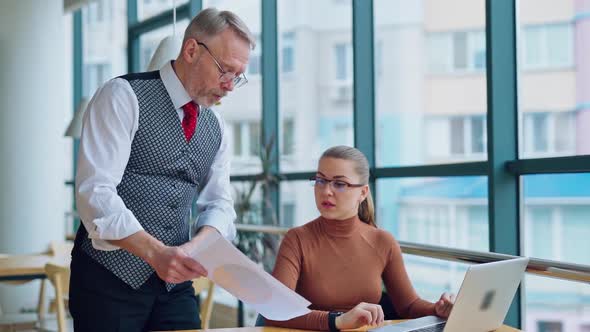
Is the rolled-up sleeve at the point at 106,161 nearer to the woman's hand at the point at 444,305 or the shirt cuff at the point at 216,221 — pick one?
the shirt cuff at the point at 216,221

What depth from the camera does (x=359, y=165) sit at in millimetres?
2518

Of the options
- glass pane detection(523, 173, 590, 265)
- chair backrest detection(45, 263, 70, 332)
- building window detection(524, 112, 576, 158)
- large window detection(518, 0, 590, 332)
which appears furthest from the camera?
building window detection(524, 112, 576, 158)

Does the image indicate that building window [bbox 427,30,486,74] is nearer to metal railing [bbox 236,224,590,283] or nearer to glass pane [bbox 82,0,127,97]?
glass pane [bbox 82,0,127,97]

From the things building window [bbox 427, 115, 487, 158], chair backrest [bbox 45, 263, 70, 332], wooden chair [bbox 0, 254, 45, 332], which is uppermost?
building window [bbox 427, 115, 487, 158]

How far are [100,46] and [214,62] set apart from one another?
275 inches

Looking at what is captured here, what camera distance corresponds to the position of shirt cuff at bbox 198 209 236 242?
6.82ft

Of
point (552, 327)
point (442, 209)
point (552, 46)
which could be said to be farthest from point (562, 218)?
point (442, 209)

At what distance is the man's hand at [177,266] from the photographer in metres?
1.68

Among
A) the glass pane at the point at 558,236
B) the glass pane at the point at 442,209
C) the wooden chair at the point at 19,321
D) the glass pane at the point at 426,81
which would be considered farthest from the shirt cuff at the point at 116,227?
the glass pane at the point at 426,81

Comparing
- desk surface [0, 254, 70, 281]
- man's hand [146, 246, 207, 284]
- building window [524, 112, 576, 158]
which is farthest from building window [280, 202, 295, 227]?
man's hand [146, 246, 207, 284]

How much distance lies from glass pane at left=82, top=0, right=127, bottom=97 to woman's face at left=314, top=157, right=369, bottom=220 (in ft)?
20.2

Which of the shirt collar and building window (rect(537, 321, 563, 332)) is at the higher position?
the shirt collar

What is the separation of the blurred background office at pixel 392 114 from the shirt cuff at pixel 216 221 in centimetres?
90

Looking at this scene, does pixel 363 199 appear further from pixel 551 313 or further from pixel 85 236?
pixel 551 313
